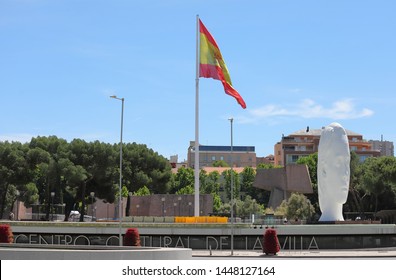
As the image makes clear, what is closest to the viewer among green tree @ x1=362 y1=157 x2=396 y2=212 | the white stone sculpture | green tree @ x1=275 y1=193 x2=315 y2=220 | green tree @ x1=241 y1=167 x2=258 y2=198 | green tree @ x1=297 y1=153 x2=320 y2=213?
the white stone sculpture

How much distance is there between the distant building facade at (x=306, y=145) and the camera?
14725 centimetres

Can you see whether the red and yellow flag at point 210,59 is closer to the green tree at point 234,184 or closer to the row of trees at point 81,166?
the row of trees at point 81,166

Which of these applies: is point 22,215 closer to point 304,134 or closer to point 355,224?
point 355,224

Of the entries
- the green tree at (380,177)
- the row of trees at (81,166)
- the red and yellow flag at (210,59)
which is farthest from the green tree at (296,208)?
the red and yellow flag at (210,59)

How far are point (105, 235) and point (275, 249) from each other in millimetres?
13514

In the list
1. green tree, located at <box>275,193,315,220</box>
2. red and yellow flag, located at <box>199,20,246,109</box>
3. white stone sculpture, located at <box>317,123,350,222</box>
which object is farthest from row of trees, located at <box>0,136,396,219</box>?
white stone sculpture, located at <box>317,123,350,222</box>

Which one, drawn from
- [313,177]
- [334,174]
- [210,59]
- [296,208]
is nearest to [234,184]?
[313,177]

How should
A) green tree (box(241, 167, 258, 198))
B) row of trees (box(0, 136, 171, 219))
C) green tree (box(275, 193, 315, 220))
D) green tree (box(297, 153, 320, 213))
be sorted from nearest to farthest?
1. row of trees (box(0, 136, 171, 219))
2. green tree (box(275, 193, 315, 220))
3. green tree (box(297, 153, 320, 213))
4. green tree (box(241, 167, 258, 198))

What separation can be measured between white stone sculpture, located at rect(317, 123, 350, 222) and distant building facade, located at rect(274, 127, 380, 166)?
9180 cm

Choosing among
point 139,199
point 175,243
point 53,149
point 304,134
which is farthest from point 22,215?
point 304,134

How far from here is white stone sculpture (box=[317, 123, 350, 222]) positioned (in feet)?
177

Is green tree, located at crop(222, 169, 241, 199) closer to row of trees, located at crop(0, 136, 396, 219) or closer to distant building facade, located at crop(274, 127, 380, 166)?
distant building facade, located at crop(274, 127, 380, 166)

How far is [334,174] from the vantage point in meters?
54.1

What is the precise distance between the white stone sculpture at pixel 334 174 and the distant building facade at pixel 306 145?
91.8m
